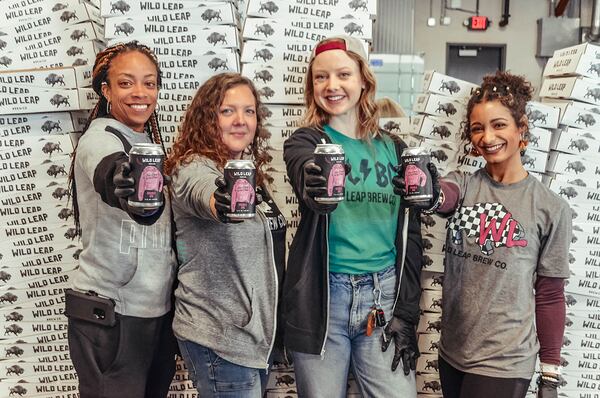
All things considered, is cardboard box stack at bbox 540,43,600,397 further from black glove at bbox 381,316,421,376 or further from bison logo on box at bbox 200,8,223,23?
bison logo on box at bbox 200,8,223,23

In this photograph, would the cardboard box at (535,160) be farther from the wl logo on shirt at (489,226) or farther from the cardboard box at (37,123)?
the cardboard box at (37,123)

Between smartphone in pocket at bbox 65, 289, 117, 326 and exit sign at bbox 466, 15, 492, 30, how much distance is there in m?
6.34

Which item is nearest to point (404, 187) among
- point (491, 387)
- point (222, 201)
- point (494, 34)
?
point (222, 201)

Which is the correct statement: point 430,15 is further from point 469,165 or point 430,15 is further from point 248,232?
point 248,232

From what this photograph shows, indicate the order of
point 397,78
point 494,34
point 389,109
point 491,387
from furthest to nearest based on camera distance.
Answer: point 494,34
point 397,78
point 389,109
point 491,387

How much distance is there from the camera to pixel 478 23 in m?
6.63

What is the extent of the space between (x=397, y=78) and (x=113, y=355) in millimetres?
5101

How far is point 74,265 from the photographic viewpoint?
7.00 ft

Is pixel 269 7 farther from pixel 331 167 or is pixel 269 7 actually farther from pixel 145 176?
pixel 145 176

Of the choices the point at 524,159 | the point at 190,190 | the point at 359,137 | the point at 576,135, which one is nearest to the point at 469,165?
the point at 524,159

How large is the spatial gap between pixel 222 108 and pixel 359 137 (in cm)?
45

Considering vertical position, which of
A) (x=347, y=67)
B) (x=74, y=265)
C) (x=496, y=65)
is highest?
(x=496, y=65)

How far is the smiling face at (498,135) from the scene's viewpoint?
164cm

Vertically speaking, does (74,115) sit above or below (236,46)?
below
